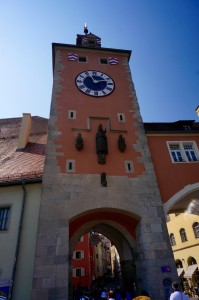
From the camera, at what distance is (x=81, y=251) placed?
106ft

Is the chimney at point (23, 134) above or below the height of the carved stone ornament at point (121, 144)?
above

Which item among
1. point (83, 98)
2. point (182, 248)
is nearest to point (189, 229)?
point (182, 248)

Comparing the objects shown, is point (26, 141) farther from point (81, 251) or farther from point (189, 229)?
point (81, 251)

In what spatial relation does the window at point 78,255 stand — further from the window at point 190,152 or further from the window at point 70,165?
the window at point 70,165

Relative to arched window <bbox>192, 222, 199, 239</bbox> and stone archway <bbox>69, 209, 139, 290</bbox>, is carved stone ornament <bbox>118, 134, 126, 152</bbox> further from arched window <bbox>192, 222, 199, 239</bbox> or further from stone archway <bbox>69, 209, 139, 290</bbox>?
arched window <bbox>192, 222, 199, 239</bbox>

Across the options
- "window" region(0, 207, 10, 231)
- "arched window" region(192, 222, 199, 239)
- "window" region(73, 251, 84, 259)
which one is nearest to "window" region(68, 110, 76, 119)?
"window" region(0, 207, 10, 231)

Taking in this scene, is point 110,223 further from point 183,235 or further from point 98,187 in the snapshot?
point 183,235

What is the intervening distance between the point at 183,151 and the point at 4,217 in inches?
385

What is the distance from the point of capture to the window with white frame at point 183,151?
1275 centimetres

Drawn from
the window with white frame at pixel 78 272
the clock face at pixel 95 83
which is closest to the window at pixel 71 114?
the clock face at pixel 95 83

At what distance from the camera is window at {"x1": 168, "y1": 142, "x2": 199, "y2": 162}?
12.8 meters

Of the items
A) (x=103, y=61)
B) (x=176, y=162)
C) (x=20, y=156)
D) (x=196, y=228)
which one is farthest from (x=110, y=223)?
(x=196, y=228)

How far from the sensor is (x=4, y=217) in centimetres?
1010

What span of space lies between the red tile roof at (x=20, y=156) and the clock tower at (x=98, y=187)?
1094mm
